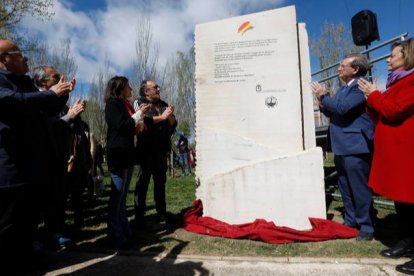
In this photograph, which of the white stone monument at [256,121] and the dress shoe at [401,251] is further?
the white stone monument at [256,121]

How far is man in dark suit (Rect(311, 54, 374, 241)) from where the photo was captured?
387 centimetres

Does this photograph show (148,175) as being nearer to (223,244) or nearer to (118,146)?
(118,146)

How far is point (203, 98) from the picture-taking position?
5086 mm

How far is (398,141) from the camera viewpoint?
10.2 feet

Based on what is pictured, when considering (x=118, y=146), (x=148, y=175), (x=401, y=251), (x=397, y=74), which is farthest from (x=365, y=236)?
(x=118, y=146)

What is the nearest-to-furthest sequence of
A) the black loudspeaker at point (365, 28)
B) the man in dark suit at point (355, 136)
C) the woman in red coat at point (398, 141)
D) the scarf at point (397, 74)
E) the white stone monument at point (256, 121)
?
the woman in red coat at point (398, 141)
the scarf at point (397, 74)
the man in dark suit at point (355, 136)
the white stone monument at point (256, 121)
the black loudspeaker at point (365, 28)

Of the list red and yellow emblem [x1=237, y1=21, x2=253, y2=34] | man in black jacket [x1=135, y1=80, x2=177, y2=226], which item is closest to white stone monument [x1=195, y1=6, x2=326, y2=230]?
red and yellow emblem [x1=237, y1=21, x2=253, y2=34]

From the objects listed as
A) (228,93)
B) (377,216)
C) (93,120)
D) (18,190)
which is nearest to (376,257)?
(377,216)

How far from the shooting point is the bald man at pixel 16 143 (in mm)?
2465

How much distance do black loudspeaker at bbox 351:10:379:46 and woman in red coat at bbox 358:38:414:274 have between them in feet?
8.43

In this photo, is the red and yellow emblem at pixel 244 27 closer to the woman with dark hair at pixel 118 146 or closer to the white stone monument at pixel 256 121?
the white stone monument at pixel 256 121

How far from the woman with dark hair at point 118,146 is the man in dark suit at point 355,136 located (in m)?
2.26

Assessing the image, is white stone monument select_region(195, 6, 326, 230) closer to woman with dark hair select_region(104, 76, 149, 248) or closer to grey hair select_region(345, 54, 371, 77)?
grey hair select_region(345, 54, 371, 77)

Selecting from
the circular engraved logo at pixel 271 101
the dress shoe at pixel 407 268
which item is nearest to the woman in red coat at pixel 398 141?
the dress shoe at pixel 407 268
